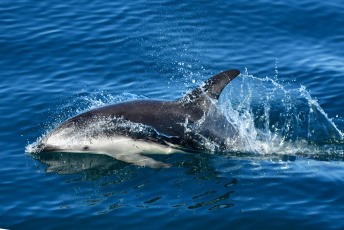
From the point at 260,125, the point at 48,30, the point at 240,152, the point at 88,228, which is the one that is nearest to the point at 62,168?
the point at 88,228

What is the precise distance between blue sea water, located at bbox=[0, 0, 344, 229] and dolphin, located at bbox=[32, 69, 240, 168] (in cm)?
28

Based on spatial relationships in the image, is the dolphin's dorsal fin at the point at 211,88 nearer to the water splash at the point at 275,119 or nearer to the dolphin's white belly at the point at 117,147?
the water splash at the point at 275,119

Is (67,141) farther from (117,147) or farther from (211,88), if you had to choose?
(211,88)

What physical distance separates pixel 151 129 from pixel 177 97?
3.47 meters

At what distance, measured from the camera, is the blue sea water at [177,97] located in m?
9.99

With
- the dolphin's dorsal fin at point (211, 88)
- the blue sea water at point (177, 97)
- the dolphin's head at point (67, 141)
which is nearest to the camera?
the blue sea water at point (177, 97)

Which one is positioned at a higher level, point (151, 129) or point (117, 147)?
point (151, 129)

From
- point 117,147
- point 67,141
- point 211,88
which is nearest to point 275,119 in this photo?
point 211,88

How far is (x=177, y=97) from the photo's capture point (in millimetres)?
15359

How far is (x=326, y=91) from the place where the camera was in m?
15.4

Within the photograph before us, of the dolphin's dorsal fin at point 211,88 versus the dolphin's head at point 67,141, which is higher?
the dolphin's dorsal fin at point 211,88

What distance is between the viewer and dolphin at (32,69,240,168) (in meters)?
12.1

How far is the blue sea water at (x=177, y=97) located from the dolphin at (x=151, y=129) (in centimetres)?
28

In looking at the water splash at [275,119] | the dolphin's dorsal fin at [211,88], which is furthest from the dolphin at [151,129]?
the water splash at [275,119]
